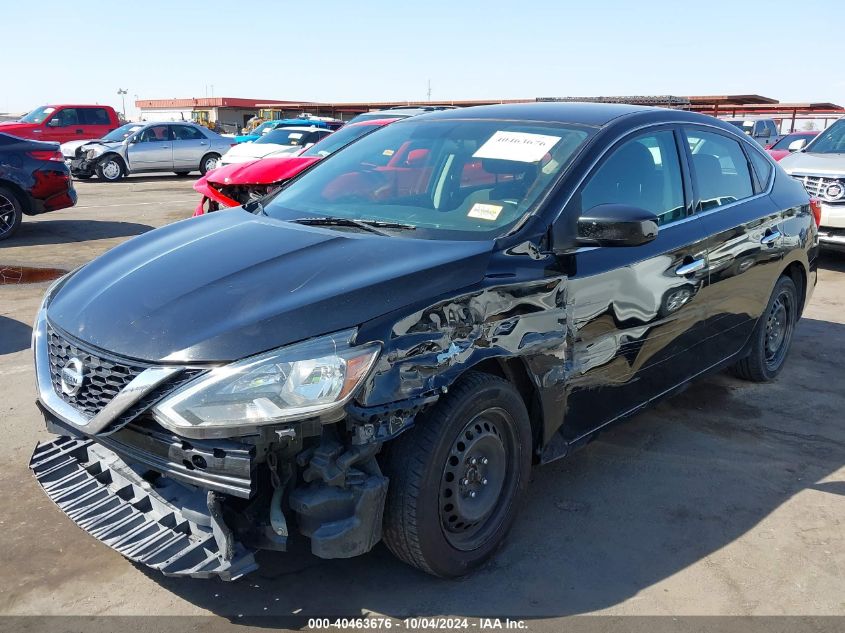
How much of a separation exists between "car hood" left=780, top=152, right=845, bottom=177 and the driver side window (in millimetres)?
5902

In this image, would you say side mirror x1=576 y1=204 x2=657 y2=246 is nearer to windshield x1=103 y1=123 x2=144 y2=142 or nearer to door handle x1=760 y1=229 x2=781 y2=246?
door handle x1=760 y1=229 x2=781 y2=246

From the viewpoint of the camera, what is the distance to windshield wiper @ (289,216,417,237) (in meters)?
3.23

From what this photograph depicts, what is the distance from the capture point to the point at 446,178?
3.55 m

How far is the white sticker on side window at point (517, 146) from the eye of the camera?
343 cm

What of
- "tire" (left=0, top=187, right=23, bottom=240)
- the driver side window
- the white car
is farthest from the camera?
the white car

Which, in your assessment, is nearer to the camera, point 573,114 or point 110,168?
point 573,114

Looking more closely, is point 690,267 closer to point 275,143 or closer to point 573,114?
point 573,114

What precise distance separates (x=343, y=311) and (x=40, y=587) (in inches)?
61.7

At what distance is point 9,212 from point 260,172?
13.4ft

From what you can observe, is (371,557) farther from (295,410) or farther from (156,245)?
(156,245)

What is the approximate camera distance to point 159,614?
8.91ft

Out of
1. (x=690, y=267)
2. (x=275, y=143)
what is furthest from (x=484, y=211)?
(x=275, y=143)

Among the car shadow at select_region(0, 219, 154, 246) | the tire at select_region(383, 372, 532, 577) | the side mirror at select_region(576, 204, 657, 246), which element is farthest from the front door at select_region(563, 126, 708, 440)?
the car shadow at select_region(0, 219, 154, 246)

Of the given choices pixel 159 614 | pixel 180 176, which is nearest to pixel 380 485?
pixel 159 614
